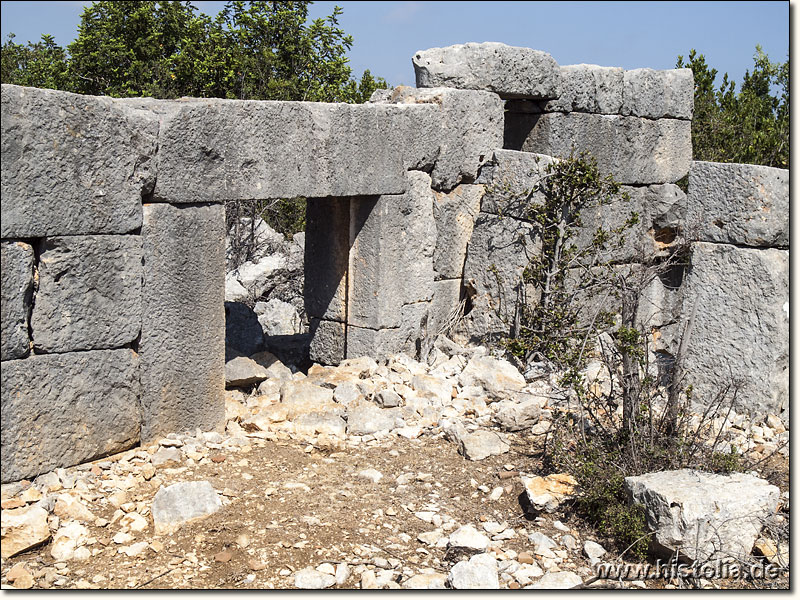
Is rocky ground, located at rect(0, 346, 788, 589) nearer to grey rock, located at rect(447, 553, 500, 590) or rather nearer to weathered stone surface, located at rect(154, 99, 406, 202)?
grey rock, located at rect(447, 553, 500, 590)

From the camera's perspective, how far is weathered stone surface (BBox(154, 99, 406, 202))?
542cm

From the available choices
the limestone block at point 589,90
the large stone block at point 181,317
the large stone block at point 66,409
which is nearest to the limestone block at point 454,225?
the limestone block at point 589,90

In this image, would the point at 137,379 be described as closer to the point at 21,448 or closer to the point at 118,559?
the point at 21,448

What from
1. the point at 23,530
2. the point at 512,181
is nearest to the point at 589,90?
the point at 512,181

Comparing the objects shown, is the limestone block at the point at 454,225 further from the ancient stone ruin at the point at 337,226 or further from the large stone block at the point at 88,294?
→ the large stone block at the point at 88,294

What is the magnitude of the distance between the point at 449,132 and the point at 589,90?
5.91 feet

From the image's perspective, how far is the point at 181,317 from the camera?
5.55 meters

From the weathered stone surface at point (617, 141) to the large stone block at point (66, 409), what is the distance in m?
4.56

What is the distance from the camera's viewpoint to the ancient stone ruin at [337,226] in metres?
4.88

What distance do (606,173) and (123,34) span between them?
7.68 meters

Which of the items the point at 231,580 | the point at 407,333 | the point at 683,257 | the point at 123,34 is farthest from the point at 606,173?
the point at 123,34

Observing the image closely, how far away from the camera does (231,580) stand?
4223mm

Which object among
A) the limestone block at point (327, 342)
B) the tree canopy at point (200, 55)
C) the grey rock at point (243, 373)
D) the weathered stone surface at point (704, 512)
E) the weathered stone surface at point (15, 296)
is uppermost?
the tree canopy at point (200, 55)

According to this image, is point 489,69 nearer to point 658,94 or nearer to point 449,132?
point 449,132
